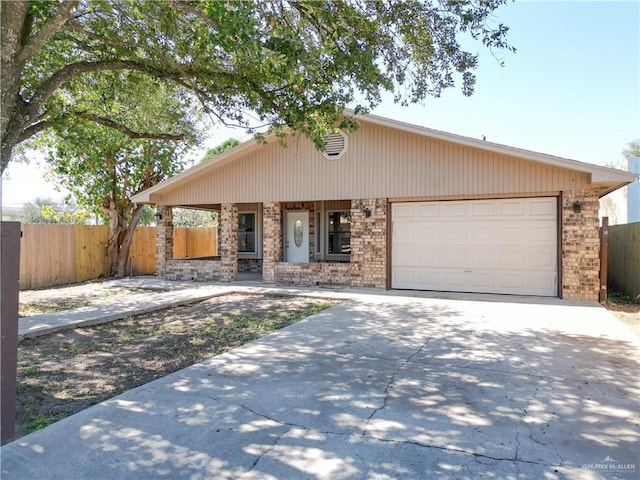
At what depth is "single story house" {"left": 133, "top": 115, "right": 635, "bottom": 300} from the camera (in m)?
9.36

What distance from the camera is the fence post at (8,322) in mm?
2982

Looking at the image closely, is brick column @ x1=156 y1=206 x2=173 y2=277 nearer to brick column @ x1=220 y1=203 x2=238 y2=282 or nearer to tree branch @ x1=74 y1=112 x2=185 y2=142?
brick column @ x1=220 y1=203 x2=238 y2=282

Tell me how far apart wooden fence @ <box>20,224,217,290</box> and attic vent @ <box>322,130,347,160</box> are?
8.71m

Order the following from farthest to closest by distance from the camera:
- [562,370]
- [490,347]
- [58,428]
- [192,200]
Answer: [192,200] < [490,347] < [562,370] < [58,428]

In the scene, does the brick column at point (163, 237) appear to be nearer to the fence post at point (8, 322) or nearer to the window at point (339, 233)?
the window at point (339, 233)

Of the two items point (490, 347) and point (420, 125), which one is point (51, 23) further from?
point (420, 125)

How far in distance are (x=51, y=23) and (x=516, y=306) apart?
9074 millimetres

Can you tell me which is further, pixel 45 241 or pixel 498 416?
pixel 45 241

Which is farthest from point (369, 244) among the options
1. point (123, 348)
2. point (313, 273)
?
point (123, 348)

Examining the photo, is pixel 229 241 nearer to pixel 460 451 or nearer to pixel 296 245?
pixel 296 245

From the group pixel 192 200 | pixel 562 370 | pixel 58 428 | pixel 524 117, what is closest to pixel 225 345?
pixel 58 428

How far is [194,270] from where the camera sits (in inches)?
537

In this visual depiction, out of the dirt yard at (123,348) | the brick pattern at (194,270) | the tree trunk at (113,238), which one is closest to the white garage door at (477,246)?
the dirt yard at (123,348)

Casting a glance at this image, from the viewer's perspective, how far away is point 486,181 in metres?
9.94
